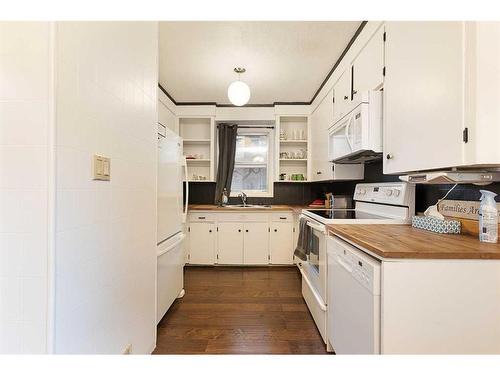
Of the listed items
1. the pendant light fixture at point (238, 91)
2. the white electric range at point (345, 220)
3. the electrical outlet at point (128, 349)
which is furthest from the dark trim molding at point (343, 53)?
the electrical outlet at point (128, 349)

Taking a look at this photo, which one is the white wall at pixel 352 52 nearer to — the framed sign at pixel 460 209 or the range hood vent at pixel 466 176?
the range hood vent at pixel 466 176

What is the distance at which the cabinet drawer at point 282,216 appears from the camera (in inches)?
133

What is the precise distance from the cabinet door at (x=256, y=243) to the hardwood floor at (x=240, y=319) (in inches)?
14.3

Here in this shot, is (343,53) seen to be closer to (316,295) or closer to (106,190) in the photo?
(316,295)

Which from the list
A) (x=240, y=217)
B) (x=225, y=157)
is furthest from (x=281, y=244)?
(x=225, y=157)

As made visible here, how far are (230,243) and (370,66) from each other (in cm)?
261

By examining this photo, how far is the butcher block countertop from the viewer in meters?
0.92

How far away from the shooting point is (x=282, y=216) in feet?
11.2

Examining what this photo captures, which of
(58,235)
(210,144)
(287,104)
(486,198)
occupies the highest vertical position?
(287,104)

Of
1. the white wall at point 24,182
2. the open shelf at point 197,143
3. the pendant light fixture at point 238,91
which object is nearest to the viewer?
the white wall at point 24,182

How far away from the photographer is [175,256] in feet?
7.47
